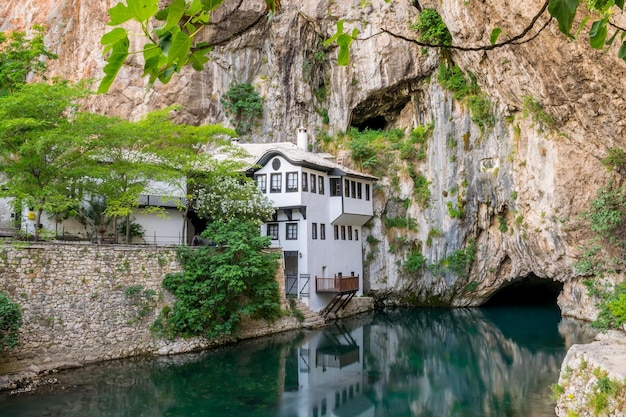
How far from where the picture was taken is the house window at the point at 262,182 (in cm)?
2686

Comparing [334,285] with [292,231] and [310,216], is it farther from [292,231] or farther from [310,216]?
[310,216]

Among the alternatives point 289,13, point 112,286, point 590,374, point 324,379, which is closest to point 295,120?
point 289,13

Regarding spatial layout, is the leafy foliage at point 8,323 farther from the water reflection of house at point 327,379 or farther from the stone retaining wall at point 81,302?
the water reflection of house at point 327,379

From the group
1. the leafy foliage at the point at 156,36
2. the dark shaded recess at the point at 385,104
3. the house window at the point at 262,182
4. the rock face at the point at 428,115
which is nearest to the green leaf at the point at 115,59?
the leafy foliage at the point at 156,36

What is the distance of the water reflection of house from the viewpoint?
13.1 metres

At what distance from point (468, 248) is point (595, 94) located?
1562cm

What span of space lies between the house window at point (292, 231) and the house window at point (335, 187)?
337 centimetres

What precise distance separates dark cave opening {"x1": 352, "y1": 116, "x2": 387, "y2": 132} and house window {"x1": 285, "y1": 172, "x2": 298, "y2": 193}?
1049 centimetres

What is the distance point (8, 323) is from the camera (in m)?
14.3

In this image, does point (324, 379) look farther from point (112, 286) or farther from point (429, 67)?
point (429, 67)

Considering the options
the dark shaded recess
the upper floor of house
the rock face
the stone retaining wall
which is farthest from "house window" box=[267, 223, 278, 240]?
the dark shaded recess

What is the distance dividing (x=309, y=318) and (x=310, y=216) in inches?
222

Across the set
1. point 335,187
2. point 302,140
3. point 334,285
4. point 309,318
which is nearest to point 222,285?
point 309,318

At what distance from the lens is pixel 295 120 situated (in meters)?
34.4
